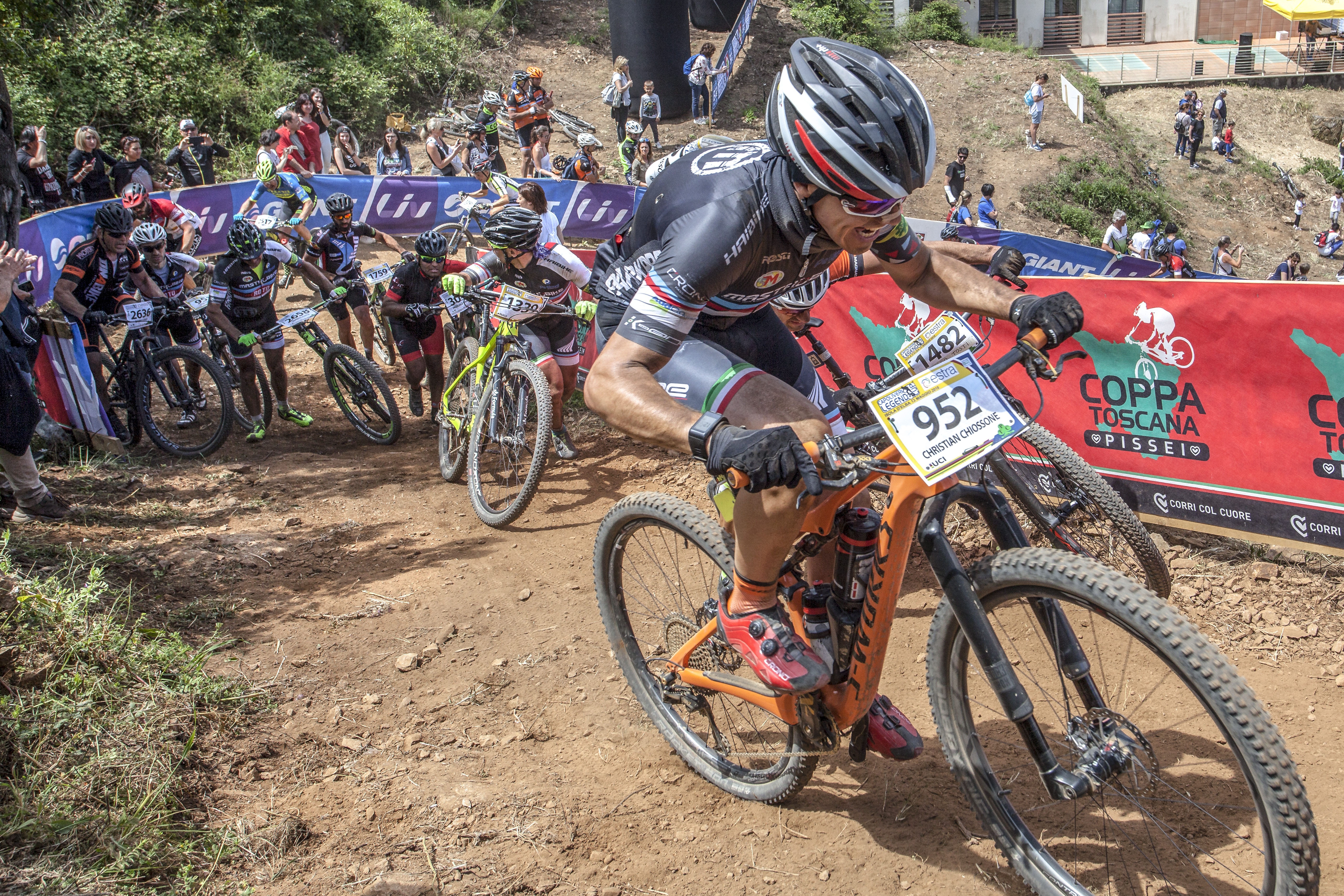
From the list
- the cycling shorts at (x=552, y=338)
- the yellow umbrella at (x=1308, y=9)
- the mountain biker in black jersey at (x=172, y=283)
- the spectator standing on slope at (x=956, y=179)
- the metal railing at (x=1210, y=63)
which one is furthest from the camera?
the metal railing at (x=1210, y=63)

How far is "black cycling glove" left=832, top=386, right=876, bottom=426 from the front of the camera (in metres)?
2.85

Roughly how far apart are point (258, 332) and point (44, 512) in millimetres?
3299

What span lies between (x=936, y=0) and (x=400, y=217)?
33.0 metres

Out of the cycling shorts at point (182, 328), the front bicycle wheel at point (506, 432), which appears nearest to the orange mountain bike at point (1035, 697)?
the front bicycle wheel at point (506, 432)

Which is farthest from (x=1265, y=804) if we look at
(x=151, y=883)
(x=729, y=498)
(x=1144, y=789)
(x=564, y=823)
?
(x=151, y=883)

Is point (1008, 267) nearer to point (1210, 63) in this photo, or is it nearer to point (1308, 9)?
point (1308, 9)

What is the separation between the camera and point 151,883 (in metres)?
2.93

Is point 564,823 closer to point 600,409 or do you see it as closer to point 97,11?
point 600,409

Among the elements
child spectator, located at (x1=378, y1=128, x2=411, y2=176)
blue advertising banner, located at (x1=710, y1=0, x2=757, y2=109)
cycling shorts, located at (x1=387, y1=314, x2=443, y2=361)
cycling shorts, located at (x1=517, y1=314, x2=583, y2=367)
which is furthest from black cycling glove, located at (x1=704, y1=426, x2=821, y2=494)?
blue advertising banner, located at (x1=710, y1=0, x2=757, y2=109)

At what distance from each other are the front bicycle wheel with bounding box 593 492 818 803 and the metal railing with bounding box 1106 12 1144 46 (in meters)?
54.0

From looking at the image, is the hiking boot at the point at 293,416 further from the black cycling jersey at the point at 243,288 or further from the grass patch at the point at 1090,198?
the grass patch at the point at 1090,198

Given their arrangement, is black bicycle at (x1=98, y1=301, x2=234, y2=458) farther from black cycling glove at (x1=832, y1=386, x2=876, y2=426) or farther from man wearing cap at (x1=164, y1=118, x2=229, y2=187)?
man wearing cap at (x1=164, y1=118, x2=229, y2=187)

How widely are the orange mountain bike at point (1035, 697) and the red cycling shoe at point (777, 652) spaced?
10cm

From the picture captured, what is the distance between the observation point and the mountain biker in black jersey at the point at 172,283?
29.7 ft
